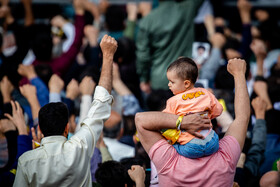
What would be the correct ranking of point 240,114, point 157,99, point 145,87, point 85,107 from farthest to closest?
point 145,87 < point 157,99 < point 85,107 < point 240,114

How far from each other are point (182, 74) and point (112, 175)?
0.86 metres

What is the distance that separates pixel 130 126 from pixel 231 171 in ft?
5.26

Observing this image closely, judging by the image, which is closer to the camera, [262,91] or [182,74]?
[182,74]

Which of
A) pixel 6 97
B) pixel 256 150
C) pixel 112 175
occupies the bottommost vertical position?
pixel 256 150

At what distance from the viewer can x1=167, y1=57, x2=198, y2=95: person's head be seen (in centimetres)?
213

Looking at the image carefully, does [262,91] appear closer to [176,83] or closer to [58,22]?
[176,83]

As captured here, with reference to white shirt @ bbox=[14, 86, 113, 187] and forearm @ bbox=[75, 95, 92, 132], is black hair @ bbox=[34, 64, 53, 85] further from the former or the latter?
white shirt @ bbox=[14, 86, 113, 187]

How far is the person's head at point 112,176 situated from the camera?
2416 millimetres

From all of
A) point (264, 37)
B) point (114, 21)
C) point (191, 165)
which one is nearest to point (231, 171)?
point (191, 165)

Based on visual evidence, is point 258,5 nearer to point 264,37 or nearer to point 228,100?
point 264,37

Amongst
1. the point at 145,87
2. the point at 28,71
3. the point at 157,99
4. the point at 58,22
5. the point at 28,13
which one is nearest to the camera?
Result: the point at 157,99

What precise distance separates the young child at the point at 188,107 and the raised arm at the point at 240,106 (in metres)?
0.17

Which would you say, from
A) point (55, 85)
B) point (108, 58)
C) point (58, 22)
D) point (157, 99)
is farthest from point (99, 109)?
point (58, 22)

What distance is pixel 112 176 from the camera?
241cm
